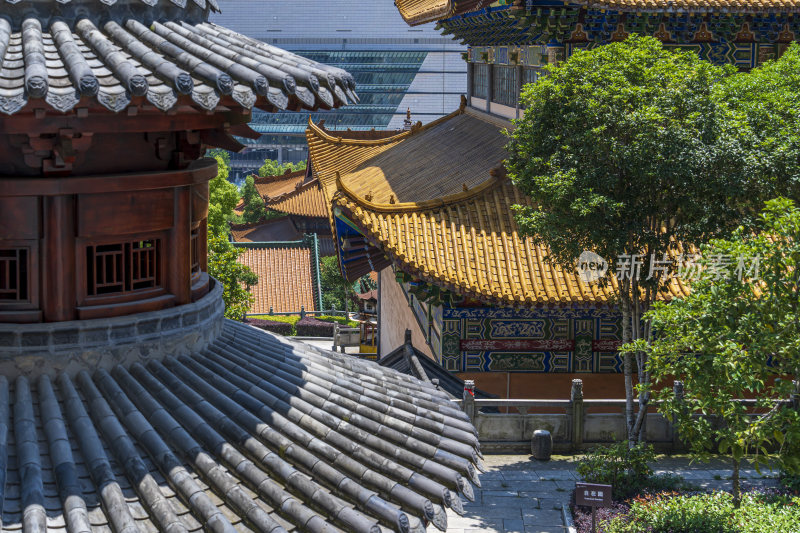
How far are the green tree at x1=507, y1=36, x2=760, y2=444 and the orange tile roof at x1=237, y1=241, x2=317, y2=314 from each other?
25.0m

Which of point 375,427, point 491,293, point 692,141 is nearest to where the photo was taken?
point 375,427

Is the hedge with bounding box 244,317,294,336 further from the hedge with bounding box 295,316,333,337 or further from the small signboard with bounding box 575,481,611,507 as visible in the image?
the small signboard with bounding box 575,481,611,507

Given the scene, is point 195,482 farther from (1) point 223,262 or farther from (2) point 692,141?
(1) point 223,262

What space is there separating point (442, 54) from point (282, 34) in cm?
1822

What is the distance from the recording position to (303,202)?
49.0 metres

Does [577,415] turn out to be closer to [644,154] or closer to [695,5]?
[644,154]

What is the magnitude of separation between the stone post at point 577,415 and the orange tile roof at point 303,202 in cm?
3189

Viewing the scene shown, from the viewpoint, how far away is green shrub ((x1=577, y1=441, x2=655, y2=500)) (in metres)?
14.4

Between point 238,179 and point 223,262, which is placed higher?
point 238,179

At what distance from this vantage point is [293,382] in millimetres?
6812

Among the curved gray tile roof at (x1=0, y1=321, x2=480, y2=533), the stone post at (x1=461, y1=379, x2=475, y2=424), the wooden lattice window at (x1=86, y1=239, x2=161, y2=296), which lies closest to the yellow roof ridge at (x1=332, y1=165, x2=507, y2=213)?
the stone post at (x1=461, y1=379, x2=475, y2=424)

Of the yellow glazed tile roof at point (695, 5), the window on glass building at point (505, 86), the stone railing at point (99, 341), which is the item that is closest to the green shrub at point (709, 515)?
the stone railing at point (99, 341)

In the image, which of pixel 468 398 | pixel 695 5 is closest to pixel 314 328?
pixel 468 398

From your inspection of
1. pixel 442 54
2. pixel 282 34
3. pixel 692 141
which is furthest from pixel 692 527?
pixel 282 34
